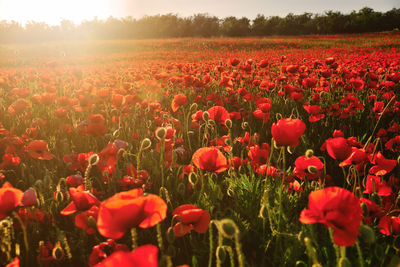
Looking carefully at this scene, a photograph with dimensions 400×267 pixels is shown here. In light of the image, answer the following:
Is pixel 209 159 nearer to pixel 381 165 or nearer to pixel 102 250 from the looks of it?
pixel 102 250

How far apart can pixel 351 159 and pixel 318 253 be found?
0.48 metres

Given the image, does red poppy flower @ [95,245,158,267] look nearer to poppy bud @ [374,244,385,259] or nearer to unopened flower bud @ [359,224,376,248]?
unopened flower bud @ [359,224,376,248]

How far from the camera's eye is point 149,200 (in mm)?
842

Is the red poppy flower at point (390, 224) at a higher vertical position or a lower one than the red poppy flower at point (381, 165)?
lower

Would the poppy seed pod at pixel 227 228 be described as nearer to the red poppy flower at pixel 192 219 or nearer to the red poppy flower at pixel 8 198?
the red poppy flower at pixel 192 219

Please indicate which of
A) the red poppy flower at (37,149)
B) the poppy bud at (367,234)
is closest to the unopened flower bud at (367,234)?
the poppy bud at (367,234)

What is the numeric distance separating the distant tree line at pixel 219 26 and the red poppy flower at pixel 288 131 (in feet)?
156

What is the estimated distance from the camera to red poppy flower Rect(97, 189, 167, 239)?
0.74m

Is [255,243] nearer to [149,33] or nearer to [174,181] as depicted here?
[174,181]

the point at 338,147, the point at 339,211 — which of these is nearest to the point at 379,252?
the point at 339,211

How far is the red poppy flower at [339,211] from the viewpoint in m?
0.83

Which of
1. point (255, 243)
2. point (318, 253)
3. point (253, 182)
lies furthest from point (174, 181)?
point (318, 253)

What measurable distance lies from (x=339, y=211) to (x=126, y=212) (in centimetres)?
57

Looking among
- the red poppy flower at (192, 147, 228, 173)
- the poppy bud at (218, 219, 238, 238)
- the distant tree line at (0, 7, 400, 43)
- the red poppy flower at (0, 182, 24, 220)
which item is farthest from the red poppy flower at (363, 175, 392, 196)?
the distant tree line at (0, 7, 400, 43)
